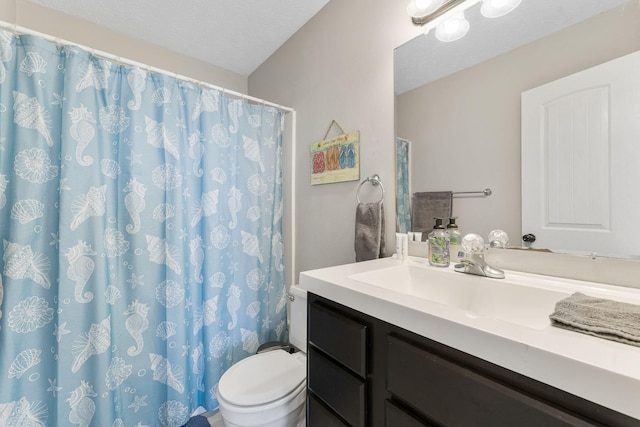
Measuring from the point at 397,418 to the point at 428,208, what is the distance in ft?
2.64

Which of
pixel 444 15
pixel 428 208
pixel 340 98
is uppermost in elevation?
pixel 444 15

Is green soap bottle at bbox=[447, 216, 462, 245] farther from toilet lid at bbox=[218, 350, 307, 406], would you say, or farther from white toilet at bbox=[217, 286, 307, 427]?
toilet lid at bbox=[218, 350, 307, 406]

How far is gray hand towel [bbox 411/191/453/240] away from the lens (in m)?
1.11

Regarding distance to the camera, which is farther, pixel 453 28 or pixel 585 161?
pixel 453 28

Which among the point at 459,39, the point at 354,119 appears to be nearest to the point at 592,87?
the point at 459,39

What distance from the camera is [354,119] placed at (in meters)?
1.44

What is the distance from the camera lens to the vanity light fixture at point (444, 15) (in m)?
1.03

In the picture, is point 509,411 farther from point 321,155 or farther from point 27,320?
point 27,320

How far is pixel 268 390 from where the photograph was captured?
112 cm

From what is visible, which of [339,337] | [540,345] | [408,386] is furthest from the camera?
[339,337]

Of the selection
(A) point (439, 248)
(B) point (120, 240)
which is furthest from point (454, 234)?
(B) point (120, 240)

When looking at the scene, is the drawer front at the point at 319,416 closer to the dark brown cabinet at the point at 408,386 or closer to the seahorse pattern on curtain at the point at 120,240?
the dark brown cabinet at the point at 408,386

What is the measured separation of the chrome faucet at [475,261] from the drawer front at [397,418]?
19.9 inches

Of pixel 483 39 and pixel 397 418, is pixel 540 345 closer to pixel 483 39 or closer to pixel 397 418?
pixel 397 418
